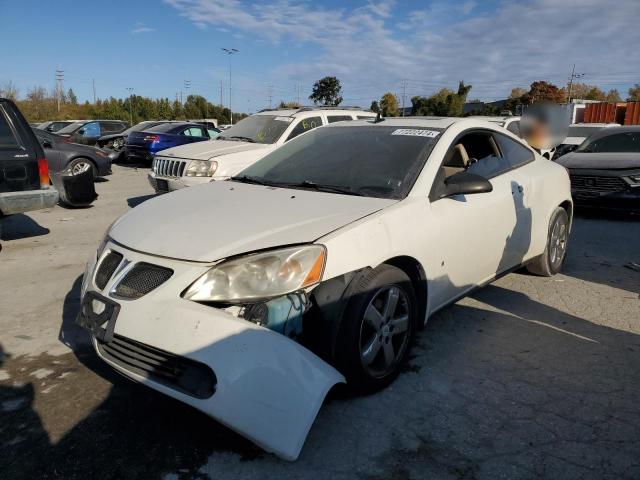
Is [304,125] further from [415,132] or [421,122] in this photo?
[415,132]

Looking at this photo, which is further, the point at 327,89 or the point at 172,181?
the point at 327,89

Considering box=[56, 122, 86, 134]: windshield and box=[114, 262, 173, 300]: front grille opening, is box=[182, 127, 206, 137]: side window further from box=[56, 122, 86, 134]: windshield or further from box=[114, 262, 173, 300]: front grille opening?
box=[114, 262, 173, 300]: front grille opening

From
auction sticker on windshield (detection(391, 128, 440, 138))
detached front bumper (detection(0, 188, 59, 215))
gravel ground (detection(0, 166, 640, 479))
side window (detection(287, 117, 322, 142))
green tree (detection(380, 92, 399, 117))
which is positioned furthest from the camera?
green tree (detection(380, 92, 399, 117))

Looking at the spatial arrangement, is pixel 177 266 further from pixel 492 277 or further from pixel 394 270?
pixel 492 277

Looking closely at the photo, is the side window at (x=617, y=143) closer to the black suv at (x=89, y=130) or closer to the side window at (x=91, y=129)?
the black suv at (x=89, y=130)

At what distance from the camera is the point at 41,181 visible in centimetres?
600

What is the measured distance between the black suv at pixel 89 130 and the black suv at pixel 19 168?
14350mm

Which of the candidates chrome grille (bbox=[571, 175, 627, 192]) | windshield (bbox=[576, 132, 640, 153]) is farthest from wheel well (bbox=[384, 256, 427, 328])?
windshield (bbox=[576, 132, 640, 153])

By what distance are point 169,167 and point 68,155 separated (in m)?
4.08

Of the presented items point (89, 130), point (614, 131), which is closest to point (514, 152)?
point (614, 131)

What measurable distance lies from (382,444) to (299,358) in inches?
25.0

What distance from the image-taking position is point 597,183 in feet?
28.0

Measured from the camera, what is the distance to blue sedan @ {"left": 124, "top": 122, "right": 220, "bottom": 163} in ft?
50.8

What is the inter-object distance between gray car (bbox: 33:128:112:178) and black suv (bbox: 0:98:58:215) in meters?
4.39
